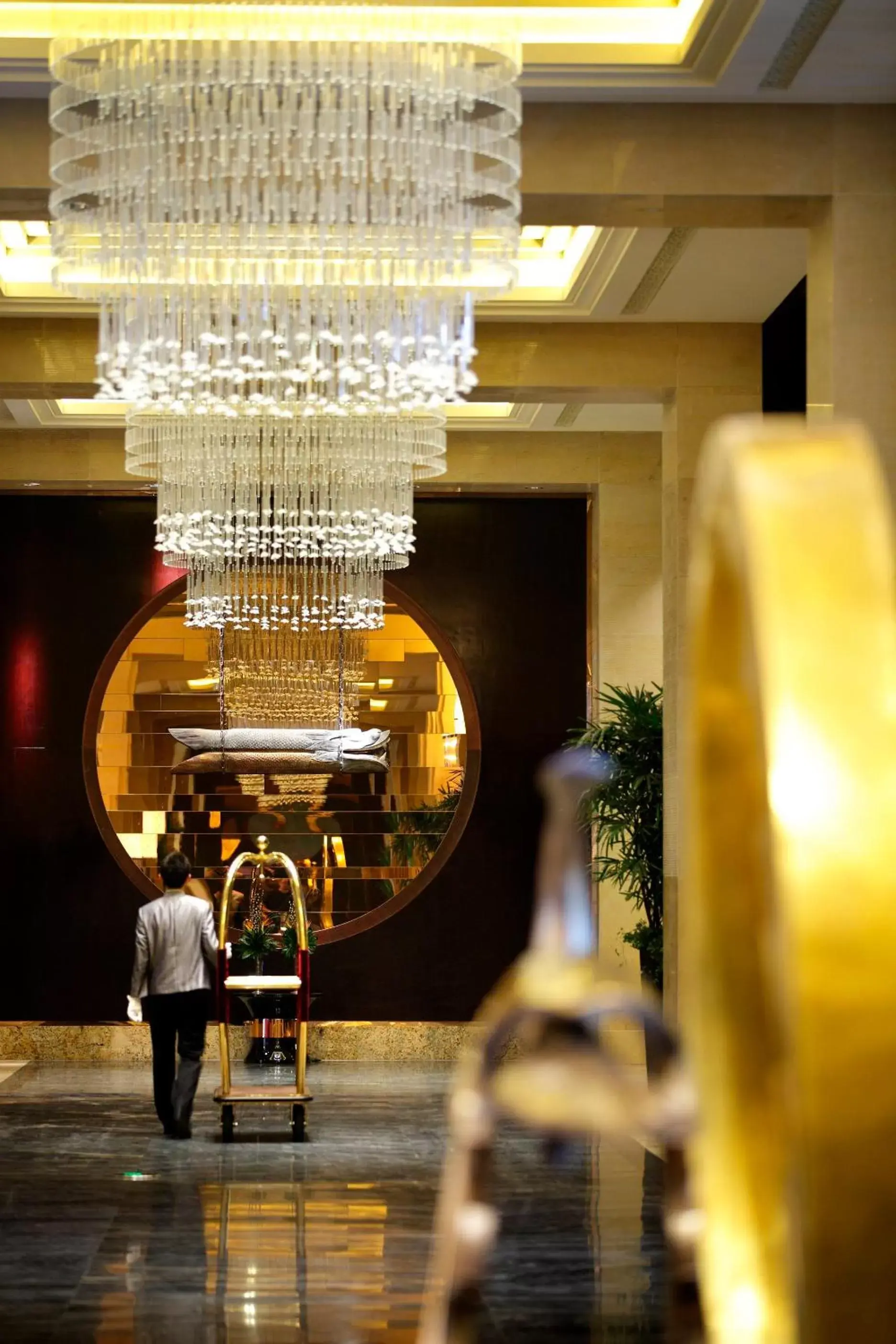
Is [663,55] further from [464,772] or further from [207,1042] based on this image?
[207,1042]

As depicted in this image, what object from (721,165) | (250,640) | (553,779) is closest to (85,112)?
(721,165)

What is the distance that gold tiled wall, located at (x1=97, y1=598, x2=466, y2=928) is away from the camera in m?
12.5

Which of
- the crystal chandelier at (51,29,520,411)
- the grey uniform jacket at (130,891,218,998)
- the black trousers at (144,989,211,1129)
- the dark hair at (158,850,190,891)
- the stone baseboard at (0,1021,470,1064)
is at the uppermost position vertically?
the crystal chandelier at (51,29,520,411)

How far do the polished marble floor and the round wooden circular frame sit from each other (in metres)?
3.22

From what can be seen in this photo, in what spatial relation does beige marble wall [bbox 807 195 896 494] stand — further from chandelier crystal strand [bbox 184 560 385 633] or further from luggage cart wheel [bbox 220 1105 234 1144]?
luggage cart wheel [bbox 220 1105 234 1144]

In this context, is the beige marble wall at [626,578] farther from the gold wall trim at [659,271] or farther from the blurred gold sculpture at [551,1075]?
the blurred gold sculpture at [551,1075]

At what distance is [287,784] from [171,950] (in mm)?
4370

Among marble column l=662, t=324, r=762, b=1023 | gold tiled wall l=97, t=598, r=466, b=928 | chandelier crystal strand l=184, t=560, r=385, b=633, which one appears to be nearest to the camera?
chandelier crystal strand l=184, t=560, r=385, b=633

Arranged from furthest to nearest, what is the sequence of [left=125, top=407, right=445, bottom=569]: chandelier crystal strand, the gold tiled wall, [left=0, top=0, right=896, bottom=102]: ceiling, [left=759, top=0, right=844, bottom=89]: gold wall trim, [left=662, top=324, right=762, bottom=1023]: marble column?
the gold tiled wall < [left=662, top=324, right=762, bottom=1023]: marble column < [left=125, top=407, right=445, bottom=569]: chandelier crystal strand < [left=0, top=0, right=896, bottom=102]: ceiling < [left=759, top=0, right=844, bottom=89]: gold wall trim

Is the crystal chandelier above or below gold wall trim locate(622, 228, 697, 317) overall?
below

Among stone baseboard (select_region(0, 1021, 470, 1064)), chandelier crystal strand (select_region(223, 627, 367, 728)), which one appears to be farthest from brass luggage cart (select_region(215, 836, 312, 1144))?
stone baseboard (select_region(0, 1021, 470, 1064))

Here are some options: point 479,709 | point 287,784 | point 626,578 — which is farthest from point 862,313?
point 287,784

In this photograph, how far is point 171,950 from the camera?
8258mm

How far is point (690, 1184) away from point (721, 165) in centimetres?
602
